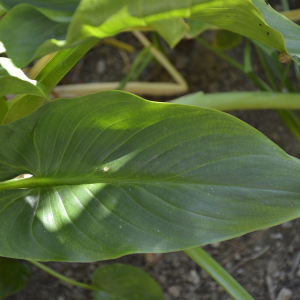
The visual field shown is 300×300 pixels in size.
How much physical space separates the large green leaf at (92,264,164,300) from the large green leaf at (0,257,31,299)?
0.18m

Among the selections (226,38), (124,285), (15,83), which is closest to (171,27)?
(15,83)

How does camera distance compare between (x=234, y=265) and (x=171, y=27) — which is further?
(x=234, y=265)

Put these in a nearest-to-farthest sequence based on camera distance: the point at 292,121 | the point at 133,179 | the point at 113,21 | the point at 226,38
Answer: the point at 113,21, the point at 133,179, the point at 292,121, the point at 226,38

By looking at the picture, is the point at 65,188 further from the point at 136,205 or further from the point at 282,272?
the point at 282,272

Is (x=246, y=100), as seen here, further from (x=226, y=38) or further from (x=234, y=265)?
(x=234, y=265)

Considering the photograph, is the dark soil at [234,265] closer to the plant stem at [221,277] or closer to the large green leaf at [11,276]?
the large green leaf at [11,276]

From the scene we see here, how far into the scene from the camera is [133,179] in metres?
0.39

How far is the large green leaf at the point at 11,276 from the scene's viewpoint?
608 millimetres

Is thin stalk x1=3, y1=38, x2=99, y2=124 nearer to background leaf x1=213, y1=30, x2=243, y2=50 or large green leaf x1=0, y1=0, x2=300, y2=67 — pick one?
large green leaf x1=0, y1=0, x2=300, y2=67

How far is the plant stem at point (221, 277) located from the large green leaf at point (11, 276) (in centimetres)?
46

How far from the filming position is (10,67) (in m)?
0.31

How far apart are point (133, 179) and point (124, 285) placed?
379mm

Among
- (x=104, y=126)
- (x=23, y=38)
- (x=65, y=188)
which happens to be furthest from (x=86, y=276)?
(x=23, y=38)

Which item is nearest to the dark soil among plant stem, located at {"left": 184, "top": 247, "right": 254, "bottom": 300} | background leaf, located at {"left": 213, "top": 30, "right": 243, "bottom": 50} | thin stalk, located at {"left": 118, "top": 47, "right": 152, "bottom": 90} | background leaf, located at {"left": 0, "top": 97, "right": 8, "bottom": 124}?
background leaf, located at {"left": 213, "top": 30, "right": 243, "bottom": 50}
